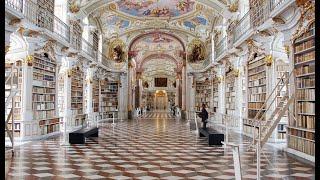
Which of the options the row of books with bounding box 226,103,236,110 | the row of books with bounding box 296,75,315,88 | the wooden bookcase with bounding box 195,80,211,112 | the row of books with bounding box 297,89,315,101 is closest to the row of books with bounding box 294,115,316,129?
the row of books with bounding box 297,89,315,101

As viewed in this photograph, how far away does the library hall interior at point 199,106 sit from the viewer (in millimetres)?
7062

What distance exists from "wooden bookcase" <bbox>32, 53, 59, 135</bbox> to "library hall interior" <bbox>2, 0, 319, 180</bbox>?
0.13ft

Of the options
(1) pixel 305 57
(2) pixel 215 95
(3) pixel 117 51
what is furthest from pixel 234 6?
(3) pixel 117 51

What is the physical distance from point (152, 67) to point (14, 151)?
40.2 metres

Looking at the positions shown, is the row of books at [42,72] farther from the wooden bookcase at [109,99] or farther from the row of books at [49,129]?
the wooden bookcase at [109,99]

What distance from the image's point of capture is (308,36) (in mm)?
7801

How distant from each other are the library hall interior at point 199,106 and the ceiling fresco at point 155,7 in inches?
2.4

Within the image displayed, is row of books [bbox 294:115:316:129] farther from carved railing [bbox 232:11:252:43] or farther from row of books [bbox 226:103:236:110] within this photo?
row of books [bbox 226:103:236:110]

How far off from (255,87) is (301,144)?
475cm

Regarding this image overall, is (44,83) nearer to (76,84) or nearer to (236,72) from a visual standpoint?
(76,84)

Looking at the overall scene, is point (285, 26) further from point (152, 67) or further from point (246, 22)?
→ point (152, 67)

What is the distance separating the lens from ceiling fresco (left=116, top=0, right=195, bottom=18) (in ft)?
64.4

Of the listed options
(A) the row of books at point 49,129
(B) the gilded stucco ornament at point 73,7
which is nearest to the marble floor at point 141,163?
(A) the row of books at point 49,129

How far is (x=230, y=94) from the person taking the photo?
55.9 feet
